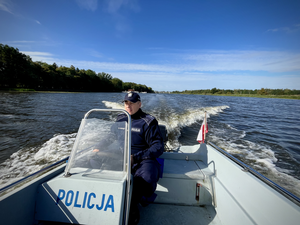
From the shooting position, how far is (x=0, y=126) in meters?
8.15

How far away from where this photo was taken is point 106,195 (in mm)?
1484

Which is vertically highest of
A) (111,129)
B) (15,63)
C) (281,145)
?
(15,63)

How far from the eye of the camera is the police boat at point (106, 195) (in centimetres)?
145

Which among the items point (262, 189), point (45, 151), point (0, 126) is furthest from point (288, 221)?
point (0, 126)

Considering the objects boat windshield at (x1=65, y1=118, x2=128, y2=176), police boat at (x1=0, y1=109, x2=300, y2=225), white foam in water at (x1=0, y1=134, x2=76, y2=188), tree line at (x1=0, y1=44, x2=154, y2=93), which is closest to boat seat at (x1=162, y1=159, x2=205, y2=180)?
police boat at (x1=0, y1=109, x2=300, y2=225)

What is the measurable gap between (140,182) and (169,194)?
0.88 m

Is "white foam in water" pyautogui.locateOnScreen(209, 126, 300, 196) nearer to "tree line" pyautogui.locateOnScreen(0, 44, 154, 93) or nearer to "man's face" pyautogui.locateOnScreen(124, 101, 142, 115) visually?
"man's face" pyautogui.locateOnScreen(124, 101, 142, 115)

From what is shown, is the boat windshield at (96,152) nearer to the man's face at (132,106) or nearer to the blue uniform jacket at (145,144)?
the blue uniform jacket at (145,144)

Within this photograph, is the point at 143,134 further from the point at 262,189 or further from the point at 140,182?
the point at 262,189

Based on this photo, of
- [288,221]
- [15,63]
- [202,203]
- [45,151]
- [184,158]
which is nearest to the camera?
[288,221]

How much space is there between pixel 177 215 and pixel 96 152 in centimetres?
163

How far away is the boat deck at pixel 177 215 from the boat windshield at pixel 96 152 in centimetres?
112

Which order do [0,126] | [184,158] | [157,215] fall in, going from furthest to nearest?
1. [0,126]
2. [184,158]
3. [157,215]

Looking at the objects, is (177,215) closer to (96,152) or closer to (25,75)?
(96,152)
